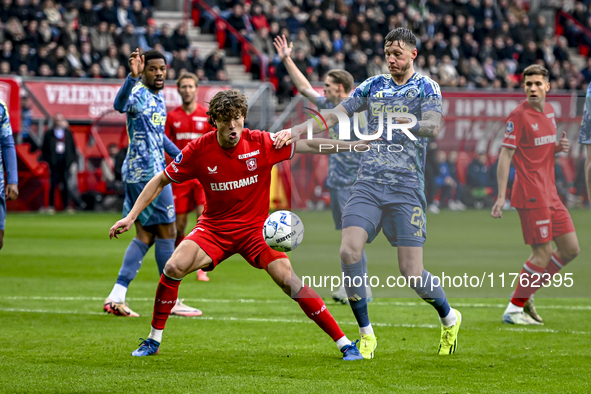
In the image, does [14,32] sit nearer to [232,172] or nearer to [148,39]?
[148,39]

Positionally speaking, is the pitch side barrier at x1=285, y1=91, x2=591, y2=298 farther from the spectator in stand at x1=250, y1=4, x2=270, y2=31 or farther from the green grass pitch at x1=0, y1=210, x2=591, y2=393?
the spectator in stand at x1=250, y1=4, x2=270, y2=31

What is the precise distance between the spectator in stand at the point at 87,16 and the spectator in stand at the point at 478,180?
10881 mm

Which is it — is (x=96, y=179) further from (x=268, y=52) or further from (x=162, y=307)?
(x=162, y=307)

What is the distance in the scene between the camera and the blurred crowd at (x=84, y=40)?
2030 cm

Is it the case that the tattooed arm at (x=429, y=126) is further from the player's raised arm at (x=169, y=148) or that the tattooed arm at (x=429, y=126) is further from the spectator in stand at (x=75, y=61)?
the spectator in stand at (x=75, y=61)

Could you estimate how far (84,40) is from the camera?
69.5 ft

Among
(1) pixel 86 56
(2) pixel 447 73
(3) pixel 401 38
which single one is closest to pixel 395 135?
(3) pixel 401 38

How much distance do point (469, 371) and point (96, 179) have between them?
15.7m

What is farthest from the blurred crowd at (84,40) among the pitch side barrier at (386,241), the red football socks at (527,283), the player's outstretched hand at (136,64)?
the red football socks at (527,283)

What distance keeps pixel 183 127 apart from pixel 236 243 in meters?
3.36

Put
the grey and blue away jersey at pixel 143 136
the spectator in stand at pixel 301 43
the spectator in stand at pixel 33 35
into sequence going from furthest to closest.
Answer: the spectator in stand at pixel 301 43 → the spectator in stand at pixel 33 35 → the grey and blue away jersey at pixel 143 136

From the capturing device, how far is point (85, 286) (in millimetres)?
9320

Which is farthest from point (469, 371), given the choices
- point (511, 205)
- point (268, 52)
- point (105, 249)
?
point (268, 52)

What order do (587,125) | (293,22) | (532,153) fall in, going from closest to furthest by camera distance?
(587,125) < (532,153) < (293,22)
